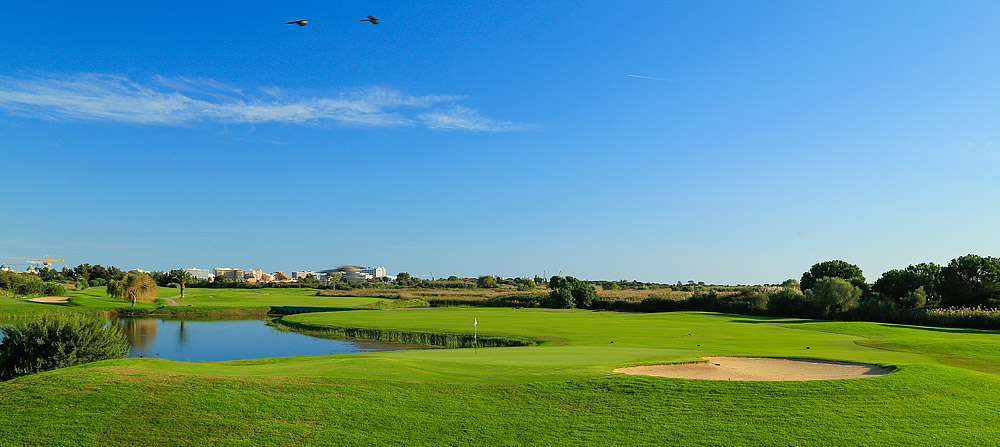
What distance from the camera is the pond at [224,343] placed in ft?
123

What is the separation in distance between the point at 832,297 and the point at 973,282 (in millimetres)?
13943

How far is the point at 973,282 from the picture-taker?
2320 inches

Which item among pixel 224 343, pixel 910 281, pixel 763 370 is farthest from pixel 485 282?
pixel 763 370

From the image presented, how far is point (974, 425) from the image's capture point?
12086mm

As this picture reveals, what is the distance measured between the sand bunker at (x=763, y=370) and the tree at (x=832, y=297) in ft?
134

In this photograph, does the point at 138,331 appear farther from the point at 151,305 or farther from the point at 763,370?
the point at 763,370

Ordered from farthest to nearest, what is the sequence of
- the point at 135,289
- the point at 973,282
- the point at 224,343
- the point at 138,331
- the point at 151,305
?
the point at 151,305 → the point at 135,289 → the point at 973,282 → the point at 138,331 → the point at 224,343

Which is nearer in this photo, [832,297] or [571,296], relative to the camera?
[832,297]

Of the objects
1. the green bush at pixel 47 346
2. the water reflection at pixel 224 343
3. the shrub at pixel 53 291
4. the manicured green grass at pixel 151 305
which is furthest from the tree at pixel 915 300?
the shrub at pixel 53 291

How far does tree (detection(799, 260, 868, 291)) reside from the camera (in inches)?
3236

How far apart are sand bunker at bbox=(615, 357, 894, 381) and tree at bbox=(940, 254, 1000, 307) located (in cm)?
4924

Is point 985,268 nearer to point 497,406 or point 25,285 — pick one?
point 497,406

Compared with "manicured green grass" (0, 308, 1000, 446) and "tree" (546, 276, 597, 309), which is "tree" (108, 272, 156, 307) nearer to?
"tree" (546, 276, 597, 309)

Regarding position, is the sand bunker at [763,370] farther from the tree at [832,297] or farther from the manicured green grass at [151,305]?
the manicured green grass at [151,305]
